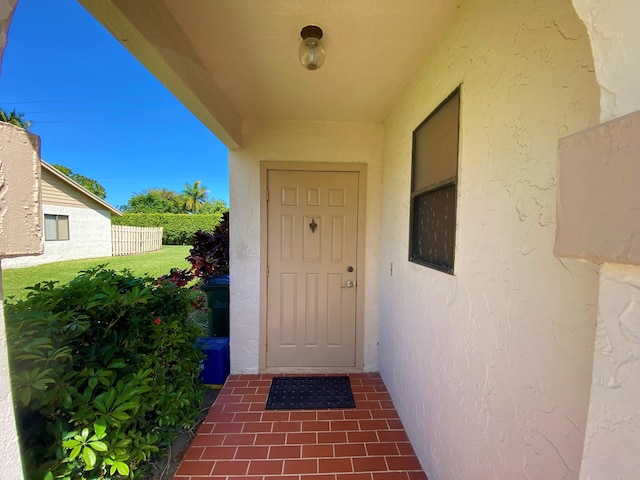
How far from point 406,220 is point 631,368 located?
182 cm

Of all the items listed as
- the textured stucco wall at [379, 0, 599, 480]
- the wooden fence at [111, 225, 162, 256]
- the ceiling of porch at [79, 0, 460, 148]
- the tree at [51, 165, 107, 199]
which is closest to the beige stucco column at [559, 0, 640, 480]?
the textured stucco wall at [379, 0, 599, 480]

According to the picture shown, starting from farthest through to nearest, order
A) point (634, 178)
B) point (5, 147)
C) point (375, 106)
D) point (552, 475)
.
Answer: point (375, 106)
point (552, 475)
point (5, 147)
point (634, 178)

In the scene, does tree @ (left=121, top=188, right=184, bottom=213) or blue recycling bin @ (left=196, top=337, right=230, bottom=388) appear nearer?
blue recycling bin @ (left=196, top=337, right=230, bottom=388)

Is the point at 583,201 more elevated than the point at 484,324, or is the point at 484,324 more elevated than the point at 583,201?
the point at 583,201

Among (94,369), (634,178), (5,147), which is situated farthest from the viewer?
(94,369)

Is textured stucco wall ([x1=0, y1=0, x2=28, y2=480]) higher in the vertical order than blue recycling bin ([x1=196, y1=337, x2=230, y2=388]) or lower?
higher

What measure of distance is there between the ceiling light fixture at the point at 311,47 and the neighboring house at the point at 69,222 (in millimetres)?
10581

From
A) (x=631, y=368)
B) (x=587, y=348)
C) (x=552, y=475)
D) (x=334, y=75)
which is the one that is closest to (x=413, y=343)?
(x=552, y=475)

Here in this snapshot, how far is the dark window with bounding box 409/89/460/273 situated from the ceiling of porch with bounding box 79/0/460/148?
0.48 meters

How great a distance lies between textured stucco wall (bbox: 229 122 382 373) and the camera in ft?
9.50

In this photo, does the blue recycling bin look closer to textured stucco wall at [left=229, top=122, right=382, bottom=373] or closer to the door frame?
textured stucco wall at [left=229, top=122, right=382, bottom=373]

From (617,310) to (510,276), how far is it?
59 cm

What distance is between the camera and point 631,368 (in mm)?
428

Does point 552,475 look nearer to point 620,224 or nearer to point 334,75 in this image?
point 620,224
